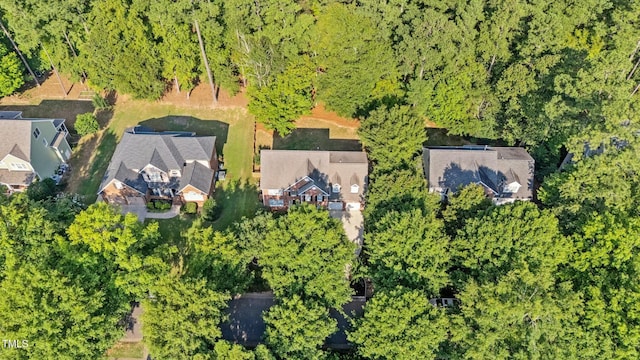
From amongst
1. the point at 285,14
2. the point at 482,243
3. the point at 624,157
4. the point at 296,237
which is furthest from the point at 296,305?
the point at 285,14

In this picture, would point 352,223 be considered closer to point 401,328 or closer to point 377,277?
point 377,277

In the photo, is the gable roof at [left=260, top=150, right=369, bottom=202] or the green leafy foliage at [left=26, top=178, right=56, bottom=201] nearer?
the green leafy foliage at [left=26, top=178, right=56, bottom=201]

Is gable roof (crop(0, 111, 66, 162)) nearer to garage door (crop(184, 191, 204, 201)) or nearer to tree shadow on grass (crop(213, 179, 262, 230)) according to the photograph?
garage door (crop(184, 191, 204, 201))

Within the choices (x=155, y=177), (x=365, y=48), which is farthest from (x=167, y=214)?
(x=365, y=48)

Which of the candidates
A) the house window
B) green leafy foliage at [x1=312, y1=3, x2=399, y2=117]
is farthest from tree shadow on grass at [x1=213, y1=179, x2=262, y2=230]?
green leafy foliage at [x1=312, y1=3, x2=399, y2=117]

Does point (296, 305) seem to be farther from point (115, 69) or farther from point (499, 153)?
point (115, 69)

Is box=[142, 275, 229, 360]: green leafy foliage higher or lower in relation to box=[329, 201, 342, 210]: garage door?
A: lower

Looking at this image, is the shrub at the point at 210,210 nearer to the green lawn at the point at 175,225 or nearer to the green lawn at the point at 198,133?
the green lawn at the point at 198,133
